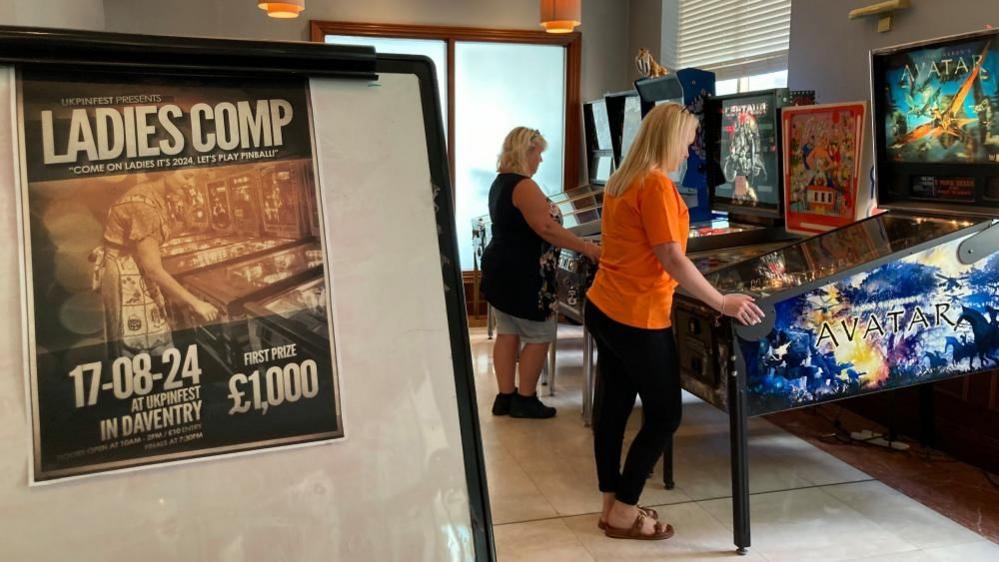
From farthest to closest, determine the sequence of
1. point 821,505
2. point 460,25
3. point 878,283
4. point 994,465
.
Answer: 1. point 460,25
2. point 994,465
3. point 821,505
4. point 878,283

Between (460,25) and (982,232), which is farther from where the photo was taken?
(460,25)

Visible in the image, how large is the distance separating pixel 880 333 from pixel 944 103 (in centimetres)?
89

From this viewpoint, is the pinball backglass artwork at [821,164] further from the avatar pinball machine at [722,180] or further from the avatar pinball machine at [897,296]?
the avatar pinball machine at [897,296]

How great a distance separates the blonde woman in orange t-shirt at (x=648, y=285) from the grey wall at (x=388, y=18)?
4097 millimetres

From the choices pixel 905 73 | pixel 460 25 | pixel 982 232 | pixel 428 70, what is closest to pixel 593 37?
pixel 460 25

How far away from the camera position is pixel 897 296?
2.61 metres

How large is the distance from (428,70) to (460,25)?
5554mm

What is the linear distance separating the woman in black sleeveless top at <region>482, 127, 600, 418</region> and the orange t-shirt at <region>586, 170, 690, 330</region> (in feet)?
3.21

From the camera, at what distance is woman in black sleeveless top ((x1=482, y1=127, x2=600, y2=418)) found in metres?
3.62

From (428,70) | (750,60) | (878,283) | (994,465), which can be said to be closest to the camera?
(428,70)

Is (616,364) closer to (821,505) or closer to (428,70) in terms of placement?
(821,505)

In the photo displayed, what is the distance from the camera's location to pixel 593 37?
6.63m

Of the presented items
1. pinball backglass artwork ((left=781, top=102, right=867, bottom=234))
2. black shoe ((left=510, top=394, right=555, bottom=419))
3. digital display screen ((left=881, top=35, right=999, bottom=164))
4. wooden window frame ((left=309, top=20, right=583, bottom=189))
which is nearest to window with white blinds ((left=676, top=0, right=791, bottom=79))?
wooden window frame ((left=309, top=20, right=583, bottom=189))

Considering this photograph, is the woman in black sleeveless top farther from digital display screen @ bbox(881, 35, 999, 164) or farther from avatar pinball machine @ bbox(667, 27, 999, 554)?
digital display screen @ bbox(881, 35, 999, 164)
